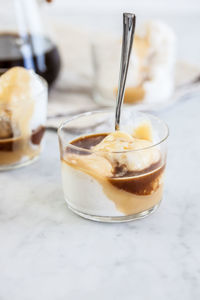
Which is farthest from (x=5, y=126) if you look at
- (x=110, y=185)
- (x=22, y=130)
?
(x=110, y=185)

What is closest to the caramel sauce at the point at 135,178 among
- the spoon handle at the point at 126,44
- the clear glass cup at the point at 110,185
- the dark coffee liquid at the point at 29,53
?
the clear glass cup at the point at 110,185

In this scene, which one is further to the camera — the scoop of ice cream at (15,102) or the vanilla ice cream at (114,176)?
the scoop of ice cream at (15,102)

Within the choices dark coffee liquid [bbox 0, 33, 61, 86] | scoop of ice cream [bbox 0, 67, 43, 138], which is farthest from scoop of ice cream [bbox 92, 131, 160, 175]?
dark coffee liquid [bbox 0, 33, 61, 86]

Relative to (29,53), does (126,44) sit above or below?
above

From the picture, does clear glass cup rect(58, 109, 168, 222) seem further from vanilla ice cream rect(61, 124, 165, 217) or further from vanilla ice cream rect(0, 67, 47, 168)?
vanilla ice cream rect(0, 67, 47, 168)

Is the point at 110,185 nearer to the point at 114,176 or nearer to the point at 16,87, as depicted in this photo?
the point at 114,176

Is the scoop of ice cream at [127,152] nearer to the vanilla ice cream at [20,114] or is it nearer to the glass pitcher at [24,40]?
the vanilla ice cream at [20,114]
